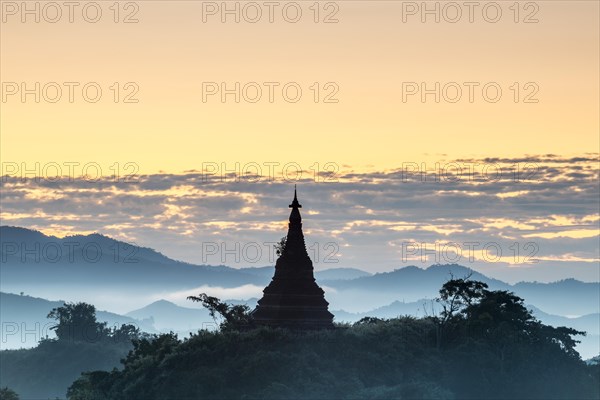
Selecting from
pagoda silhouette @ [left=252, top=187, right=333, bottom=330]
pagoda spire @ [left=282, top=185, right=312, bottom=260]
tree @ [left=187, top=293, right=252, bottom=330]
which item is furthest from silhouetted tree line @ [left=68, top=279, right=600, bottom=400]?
pagoda spire @ [left=282, top=185, right=312, bottom=260]

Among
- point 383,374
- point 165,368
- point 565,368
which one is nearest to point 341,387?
point 383,374

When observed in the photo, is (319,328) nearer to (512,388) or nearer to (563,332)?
(512,388)

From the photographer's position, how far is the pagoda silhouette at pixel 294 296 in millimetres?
110250

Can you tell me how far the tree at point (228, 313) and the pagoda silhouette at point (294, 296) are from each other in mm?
2003

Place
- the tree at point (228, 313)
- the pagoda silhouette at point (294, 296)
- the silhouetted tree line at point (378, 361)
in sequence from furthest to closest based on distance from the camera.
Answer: the tree at point (228, 313)
the pagoda silhouette at point (294, 296)
the silhouetted tree line at point (378, 361)

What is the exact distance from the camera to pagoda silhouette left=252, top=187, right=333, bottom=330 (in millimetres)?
110250

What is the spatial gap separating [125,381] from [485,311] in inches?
1213

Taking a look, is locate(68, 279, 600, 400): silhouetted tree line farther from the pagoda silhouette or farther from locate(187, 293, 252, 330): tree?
the pagoda silhouette

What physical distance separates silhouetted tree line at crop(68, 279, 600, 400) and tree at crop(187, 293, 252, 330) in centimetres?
11

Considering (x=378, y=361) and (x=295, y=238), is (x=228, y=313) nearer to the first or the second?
(x=295, y=238)

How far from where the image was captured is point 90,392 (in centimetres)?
11756

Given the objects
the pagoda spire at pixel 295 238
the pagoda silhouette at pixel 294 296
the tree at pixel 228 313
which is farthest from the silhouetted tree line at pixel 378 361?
the pagoda spire at pixel 295 238

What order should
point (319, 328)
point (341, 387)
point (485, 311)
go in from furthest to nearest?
point (485, 311)
point (319, 328)
point (341, 387)

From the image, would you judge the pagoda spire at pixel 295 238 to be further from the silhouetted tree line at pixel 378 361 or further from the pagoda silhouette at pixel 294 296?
the silhouetted tree line at pixel 378 361
